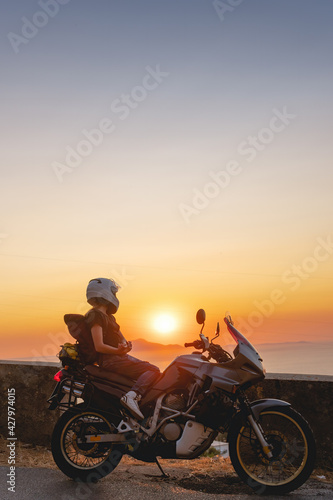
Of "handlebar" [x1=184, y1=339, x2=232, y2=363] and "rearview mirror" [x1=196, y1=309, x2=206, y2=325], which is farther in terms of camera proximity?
"handlebar" [x1=184, y1=339, x2=232, y2=363]

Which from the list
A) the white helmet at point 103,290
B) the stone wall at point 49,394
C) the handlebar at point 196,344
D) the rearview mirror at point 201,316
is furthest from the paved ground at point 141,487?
the white helmet at point 103,290

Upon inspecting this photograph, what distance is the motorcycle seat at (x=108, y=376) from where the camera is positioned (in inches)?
220

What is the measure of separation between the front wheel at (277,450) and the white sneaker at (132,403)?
3.08 ft

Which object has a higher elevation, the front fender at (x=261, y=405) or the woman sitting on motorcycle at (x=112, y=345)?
the woman sitting on motorcycle at (x=112, y=345)

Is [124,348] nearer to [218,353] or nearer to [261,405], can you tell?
[218,353]

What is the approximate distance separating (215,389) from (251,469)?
86 cm

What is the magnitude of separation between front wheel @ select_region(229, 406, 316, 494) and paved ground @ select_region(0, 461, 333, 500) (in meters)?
0.14

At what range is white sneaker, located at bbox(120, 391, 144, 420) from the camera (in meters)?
5.42

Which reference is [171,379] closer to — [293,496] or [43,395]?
[293,496]

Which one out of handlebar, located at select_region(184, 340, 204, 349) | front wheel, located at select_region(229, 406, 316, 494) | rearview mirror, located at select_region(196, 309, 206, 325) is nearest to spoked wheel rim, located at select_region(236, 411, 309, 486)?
front wheel, located at select_region(229, 406, 316, 494)

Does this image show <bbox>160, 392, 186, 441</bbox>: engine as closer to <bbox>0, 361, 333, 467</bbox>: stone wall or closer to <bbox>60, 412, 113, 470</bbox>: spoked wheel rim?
<bbox>60, 412, 113, 470</bbox>: spoked wheel rim

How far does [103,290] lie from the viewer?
5.82m

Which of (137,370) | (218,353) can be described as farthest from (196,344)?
(137,370)

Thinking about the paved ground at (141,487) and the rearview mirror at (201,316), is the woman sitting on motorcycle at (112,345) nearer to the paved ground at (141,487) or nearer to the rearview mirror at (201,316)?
the paved ground at (141,487)
